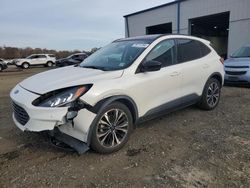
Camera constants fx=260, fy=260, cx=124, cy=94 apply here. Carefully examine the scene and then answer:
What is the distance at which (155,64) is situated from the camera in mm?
4102

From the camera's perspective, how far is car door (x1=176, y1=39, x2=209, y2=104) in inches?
197

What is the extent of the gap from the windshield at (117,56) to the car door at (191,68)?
0.92 m

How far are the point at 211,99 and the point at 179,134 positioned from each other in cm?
183

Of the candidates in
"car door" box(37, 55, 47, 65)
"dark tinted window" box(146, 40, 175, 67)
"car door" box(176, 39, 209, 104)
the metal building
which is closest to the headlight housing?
"dark tinted window" box(146, 40, 175, 67)

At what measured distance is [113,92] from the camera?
3678 millimetres

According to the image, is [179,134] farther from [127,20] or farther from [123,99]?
[127,20]

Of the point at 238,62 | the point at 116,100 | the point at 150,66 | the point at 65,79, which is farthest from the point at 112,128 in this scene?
the point at 238,62

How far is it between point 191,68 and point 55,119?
3002 mm

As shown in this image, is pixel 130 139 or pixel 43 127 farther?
pixel 130 139

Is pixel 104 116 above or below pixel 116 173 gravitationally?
above

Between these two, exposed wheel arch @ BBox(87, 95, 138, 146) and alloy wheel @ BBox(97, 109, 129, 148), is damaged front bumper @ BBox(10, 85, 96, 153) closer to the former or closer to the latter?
exposed wheel arch @ BBox(87, 95, 138, 146)

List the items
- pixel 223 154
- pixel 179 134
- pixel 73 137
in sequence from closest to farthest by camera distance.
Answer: pixel 73 137, pixel 223 154, pixel 179 134

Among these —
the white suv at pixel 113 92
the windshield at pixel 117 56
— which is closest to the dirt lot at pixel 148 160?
the white suv at pixel 113 92

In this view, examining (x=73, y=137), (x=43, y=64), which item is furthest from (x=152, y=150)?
(x=43, y=64)
